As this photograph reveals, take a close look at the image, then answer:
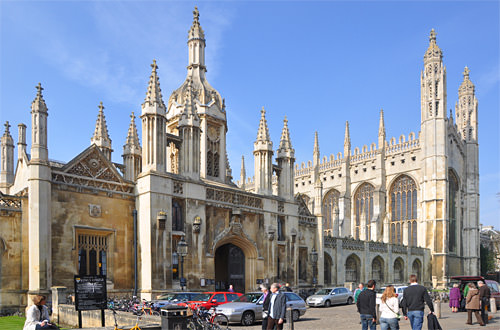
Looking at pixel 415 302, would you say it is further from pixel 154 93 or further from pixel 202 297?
pixel 154 93

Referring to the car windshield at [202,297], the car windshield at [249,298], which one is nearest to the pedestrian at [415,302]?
the car windshield at [249,298]

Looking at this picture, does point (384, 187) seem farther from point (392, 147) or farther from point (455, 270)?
point (455, 270)

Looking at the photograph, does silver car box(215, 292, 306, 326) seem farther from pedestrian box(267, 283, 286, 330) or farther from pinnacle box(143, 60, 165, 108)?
pinnacle box(143, 60, 165, 108)

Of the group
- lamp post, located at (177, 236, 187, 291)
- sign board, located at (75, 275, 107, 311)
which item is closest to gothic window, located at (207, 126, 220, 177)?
lamp post, located at (177, 236, 187, 291)

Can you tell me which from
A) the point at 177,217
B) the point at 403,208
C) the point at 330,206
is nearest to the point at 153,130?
the point at 177,217

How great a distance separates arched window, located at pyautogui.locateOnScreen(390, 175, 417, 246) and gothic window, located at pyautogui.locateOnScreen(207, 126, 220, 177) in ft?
110

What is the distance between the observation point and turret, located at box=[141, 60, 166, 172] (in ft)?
77.7

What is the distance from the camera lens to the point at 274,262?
29.4 meters

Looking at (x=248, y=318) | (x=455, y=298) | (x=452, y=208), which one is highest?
(x=452, y=208)

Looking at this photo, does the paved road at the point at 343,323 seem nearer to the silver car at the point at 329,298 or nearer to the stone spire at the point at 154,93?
the silver car at the point at 329,298

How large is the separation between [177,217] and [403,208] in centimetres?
4051

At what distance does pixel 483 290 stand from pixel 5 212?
62.0ft

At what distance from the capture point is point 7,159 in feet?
89.0

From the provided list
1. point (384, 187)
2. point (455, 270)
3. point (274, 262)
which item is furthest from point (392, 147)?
point (274, 262)
